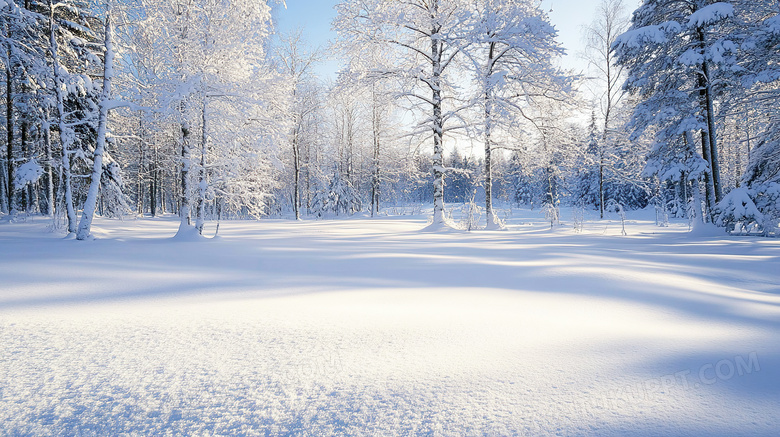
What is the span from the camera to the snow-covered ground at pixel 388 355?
1.19 m

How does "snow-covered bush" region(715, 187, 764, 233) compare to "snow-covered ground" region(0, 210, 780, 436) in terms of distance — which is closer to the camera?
"snow-covered ground" region(0, 210, 780, 436)

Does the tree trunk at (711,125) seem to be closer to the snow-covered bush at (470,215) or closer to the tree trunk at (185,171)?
the snow-covered bush at (470,215)

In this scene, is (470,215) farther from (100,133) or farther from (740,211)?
(100,133)

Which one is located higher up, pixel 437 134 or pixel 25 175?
pixel 437 134

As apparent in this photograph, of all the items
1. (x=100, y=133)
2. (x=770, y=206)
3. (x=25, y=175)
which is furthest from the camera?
(x=25, y=175)

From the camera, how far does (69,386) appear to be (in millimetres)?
1384

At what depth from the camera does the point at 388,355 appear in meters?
1.73

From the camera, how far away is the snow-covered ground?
1191 mm

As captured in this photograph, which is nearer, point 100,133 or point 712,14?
point 100,133

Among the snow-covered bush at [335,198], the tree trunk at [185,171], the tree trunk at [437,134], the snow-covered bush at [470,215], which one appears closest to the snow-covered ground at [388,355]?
the tree trunk at [185,171]

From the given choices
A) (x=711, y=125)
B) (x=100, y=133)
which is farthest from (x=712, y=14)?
(x=100, y=133)

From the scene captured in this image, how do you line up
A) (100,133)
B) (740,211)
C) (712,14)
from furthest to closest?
(712,14), (740,211), (100,133)

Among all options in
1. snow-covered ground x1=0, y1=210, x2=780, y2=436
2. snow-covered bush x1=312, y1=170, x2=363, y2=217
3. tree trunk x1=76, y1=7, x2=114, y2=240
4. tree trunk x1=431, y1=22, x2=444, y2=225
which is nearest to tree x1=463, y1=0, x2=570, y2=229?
tree trunk x1=431, y1=22, x2=444, y2=225

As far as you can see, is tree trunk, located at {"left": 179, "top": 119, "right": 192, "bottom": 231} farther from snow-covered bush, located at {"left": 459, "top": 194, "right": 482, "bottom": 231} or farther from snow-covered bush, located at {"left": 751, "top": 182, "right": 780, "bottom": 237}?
snow-covered bush, located at {"left": 751, "top": 182, "right": 780, "bottom": 237}
